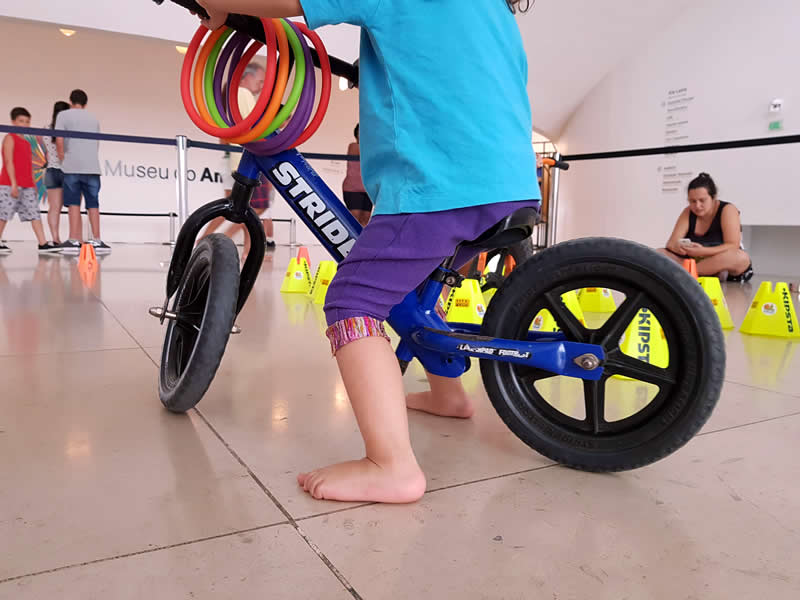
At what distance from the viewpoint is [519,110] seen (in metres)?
1.14

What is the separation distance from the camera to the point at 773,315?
106 inches

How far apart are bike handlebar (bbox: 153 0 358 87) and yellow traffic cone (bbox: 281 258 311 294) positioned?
2295 millimetres

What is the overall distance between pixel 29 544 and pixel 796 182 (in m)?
7.33

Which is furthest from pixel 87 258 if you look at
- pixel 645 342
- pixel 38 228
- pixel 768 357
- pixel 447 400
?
pixel 768 357

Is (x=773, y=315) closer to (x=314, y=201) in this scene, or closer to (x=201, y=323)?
(x=314, y=201)

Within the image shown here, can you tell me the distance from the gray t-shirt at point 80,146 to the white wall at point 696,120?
257 inches

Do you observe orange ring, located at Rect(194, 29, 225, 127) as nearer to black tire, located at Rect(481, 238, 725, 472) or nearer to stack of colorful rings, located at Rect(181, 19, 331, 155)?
stack of colorful rings, located at Rect(181, 19, 331, 155)

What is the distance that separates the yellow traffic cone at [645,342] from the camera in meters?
1.76

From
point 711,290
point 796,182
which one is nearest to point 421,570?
point 711,290

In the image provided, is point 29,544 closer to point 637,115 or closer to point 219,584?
point 219,584

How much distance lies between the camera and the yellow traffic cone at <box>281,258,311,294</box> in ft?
11.9

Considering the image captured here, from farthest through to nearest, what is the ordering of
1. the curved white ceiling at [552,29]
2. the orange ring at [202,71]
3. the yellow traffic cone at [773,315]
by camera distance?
the curved white ceiling at [552,29] → the yellow traffic cone at [773,315] → the orange ring at [202,71]

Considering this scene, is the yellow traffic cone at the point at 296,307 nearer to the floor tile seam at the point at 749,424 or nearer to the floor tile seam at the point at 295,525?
the floor tile seam at the point at 295,525

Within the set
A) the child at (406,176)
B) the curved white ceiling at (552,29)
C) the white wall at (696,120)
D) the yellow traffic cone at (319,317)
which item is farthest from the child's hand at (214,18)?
the white wall at (696,120)
